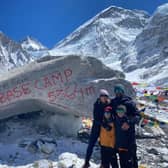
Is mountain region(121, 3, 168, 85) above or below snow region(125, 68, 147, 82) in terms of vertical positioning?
above

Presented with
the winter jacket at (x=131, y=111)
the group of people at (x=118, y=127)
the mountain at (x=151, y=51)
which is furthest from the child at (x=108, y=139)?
the mountain at (x=151, y=51)

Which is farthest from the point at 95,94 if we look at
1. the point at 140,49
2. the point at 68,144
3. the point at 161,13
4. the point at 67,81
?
the point at 161,13

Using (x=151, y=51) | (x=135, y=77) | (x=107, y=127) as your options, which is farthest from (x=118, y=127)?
(x=151, y=51)

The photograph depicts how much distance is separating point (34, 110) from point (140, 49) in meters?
166

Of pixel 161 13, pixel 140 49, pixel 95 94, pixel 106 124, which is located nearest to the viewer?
pixel 106 124

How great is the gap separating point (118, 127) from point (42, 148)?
3128 mm

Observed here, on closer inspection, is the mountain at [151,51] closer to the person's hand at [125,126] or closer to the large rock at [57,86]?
the large rock at [57,86]

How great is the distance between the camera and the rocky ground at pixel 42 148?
30.2 feet

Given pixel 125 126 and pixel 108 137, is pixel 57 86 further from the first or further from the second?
pixel 125 126

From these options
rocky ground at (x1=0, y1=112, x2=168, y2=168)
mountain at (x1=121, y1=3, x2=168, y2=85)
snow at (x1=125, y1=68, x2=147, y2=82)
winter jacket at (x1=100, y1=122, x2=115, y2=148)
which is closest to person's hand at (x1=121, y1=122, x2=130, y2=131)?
winter jacket at (x1=100, y1=122, x2=115, y2=148)

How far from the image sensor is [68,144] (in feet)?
33.4

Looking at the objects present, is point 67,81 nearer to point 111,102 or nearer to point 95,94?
point 95,94

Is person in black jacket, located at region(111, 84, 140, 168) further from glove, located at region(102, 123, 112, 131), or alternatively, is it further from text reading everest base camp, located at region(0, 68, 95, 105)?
text reading everest base camp, located at region(0, 68, 95, 105)

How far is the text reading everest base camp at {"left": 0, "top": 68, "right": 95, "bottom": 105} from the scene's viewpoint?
407 inches
